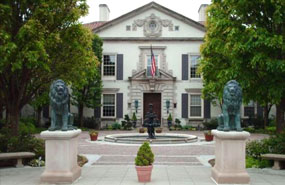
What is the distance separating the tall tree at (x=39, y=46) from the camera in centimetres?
1058

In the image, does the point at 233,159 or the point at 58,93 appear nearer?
the point at 233,159

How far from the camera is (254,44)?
10.9 meters

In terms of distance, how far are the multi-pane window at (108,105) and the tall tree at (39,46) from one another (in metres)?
17.4

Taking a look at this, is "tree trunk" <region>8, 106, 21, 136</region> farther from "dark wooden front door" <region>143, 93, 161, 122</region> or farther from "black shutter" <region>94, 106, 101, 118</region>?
"dark wooden front door" <region>143, 93, 161, 122</region>

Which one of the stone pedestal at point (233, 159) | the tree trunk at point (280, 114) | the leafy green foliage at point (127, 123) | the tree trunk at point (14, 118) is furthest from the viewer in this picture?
the leafy green foliage at point (127, 123)

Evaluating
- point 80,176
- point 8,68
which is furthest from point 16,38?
point 80,176

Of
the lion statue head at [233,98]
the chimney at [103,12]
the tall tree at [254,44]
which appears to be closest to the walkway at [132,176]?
the lion statue head at [233,98]

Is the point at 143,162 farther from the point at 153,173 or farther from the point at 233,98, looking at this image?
the point at 233,98

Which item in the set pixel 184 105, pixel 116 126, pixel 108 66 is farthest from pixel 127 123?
pixel 108 66

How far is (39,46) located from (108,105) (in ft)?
67.4

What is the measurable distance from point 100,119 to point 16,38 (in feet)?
66.2

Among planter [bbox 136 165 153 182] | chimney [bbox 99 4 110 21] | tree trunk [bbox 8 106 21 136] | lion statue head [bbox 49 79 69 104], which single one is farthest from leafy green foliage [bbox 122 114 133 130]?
lion statue head [bbox 49 79 69 104]

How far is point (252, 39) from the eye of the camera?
36.0 feet

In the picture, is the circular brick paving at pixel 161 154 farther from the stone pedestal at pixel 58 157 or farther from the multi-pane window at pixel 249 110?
the multi-pane window at pixel 249 110
